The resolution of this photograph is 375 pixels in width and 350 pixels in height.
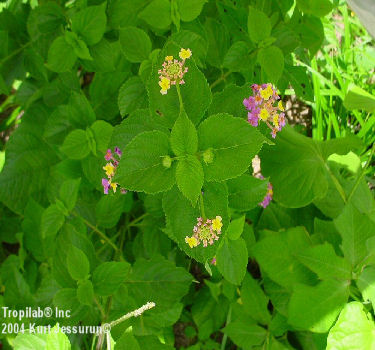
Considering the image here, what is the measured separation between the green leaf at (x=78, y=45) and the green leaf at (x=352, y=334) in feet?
2.70

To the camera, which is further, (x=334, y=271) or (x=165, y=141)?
(x=334, y=271)

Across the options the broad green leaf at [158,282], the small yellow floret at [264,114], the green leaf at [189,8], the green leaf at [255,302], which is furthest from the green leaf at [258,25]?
the green leaf at [255,302]

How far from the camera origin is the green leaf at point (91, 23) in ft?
3.25

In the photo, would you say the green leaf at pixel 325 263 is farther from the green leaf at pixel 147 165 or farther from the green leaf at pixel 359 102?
the green leaf at pixel 147 165

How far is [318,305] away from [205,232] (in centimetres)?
40

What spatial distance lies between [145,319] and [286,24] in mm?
817

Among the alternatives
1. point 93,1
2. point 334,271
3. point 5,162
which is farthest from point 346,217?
point 5,162

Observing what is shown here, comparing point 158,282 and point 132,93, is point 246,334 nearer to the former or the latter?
point 158,282

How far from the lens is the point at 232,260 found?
3.10 feet

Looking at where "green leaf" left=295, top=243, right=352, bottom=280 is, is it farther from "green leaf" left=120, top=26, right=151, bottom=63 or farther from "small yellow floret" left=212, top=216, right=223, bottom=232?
"green leaf" left=120, top=26, right=151, bottom=63

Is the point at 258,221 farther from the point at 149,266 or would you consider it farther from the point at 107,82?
the point at 107,82

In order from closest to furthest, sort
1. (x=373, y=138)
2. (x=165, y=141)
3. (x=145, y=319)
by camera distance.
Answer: (x=165, y=141) → (x=145, y=319) → (x=373, y=138)

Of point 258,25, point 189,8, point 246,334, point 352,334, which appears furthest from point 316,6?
point 246,334

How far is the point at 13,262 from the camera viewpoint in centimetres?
129
